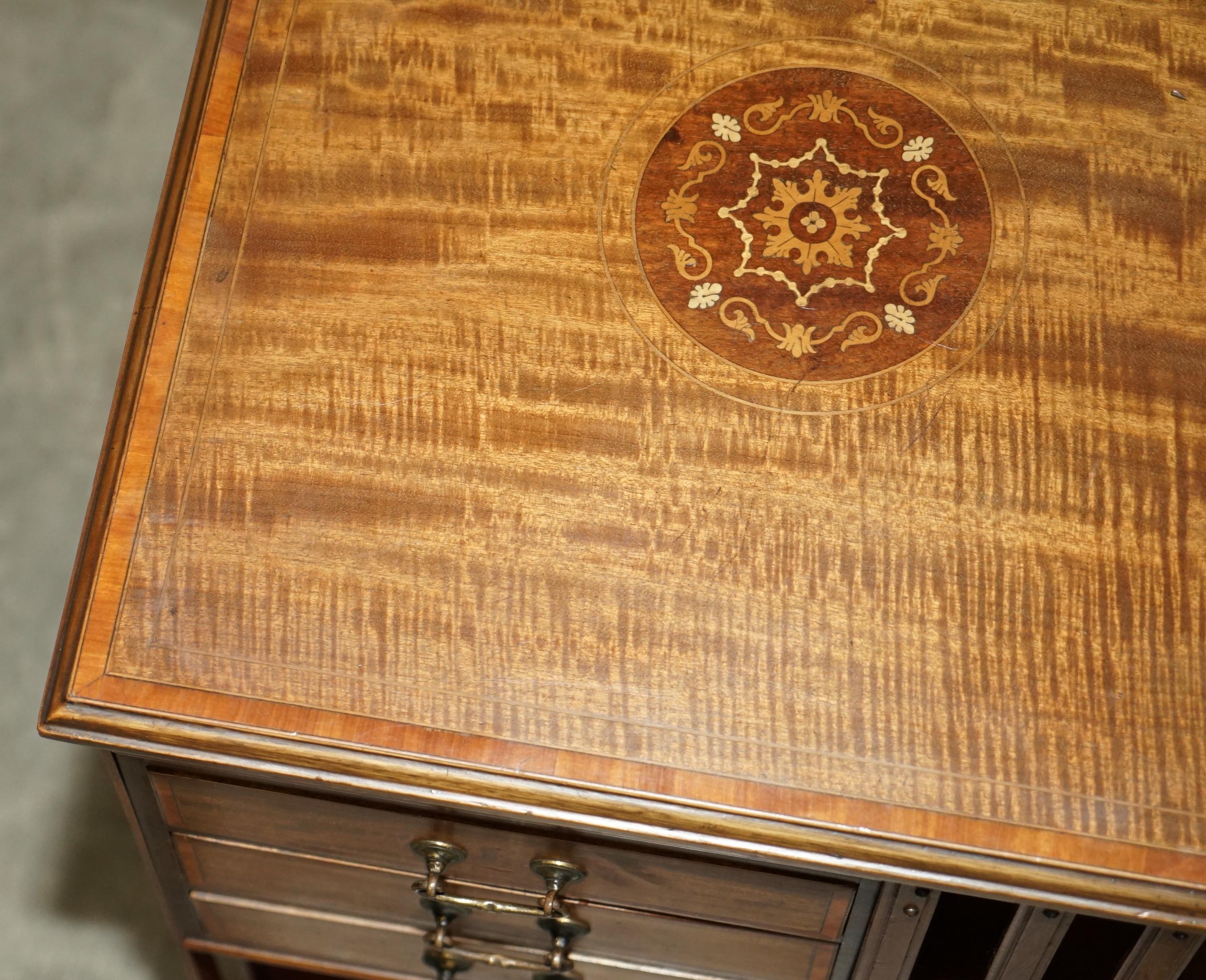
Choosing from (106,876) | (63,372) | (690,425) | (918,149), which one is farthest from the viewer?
(63,372)


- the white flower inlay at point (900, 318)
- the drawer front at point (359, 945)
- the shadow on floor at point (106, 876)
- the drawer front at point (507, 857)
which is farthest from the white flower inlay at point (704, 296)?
the shadow on floor at point (106, 876)

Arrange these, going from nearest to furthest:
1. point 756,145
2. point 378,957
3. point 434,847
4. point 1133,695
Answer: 1. point 1133,695
2. point 434,847
3. point 756,145
4. point 378,957

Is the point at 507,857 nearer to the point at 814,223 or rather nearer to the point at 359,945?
the point at 359,945

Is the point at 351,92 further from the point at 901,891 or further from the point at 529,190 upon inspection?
the point at 901,891

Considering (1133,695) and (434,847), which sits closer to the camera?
(1133,695)

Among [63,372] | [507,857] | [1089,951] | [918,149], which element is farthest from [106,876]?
[918,149]

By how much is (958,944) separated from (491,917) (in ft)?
1.40

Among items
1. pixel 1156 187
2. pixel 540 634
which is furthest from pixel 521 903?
pixel 1156 187

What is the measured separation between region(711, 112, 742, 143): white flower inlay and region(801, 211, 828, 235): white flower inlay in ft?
0.34

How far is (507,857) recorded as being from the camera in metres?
1.12

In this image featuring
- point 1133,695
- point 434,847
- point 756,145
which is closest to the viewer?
point 1133,695

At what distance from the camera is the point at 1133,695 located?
989 mm

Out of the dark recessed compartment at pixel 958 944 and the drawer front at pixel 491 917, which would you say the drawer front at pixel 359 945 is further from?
the dark recessed compartment at pixel 958 944

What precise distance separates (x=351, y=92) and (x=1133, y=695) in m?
0.85
